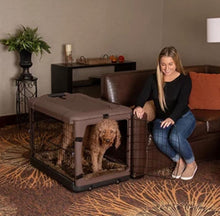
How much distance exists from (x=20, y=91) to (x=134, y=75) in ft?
5.08

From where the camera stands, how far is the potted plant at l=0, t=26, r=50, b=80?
4457 millimetres

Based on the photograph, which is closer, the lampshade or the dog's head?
the dog's head

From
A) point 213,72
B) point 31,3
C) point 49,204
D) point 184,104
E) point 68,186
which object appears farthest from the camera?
point 31,3

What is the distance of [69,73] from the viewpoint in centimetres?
484

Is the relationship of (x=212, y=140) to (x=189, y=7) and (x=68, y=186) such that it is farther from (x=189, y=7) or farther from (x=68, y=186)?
(x=189, y=7)

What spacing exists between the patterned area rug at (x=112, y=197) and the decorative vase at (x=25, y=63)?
1334mm

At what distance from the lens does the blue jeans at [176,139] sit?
131 inches

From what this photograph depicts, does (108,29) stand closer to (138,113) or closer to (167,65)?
(167,65)

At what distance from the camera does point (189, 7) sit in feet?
18.4

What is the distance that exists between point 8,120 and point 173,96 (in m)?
2.30

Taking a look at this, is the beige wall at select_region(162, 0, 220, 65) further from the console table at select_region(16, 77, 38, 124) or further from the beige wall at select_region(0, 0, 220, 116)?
the console table at select_region(16, 77, 38, 124)

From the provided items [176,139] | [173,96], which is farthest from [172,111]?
[176,139]

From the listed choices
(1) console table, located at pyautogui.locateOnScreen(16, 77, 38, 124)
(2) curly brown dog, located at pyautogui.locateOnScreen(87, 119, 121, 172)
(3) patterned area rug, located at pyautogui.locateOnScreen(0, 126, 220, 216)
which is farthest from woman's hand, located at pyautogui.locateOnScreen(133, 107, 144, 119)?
(1) console table, located at pyautogui.locateOnScreen(16, 77, 38, 124)

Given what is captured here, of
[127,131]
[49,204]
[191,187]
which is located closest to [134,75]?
[127,131]
